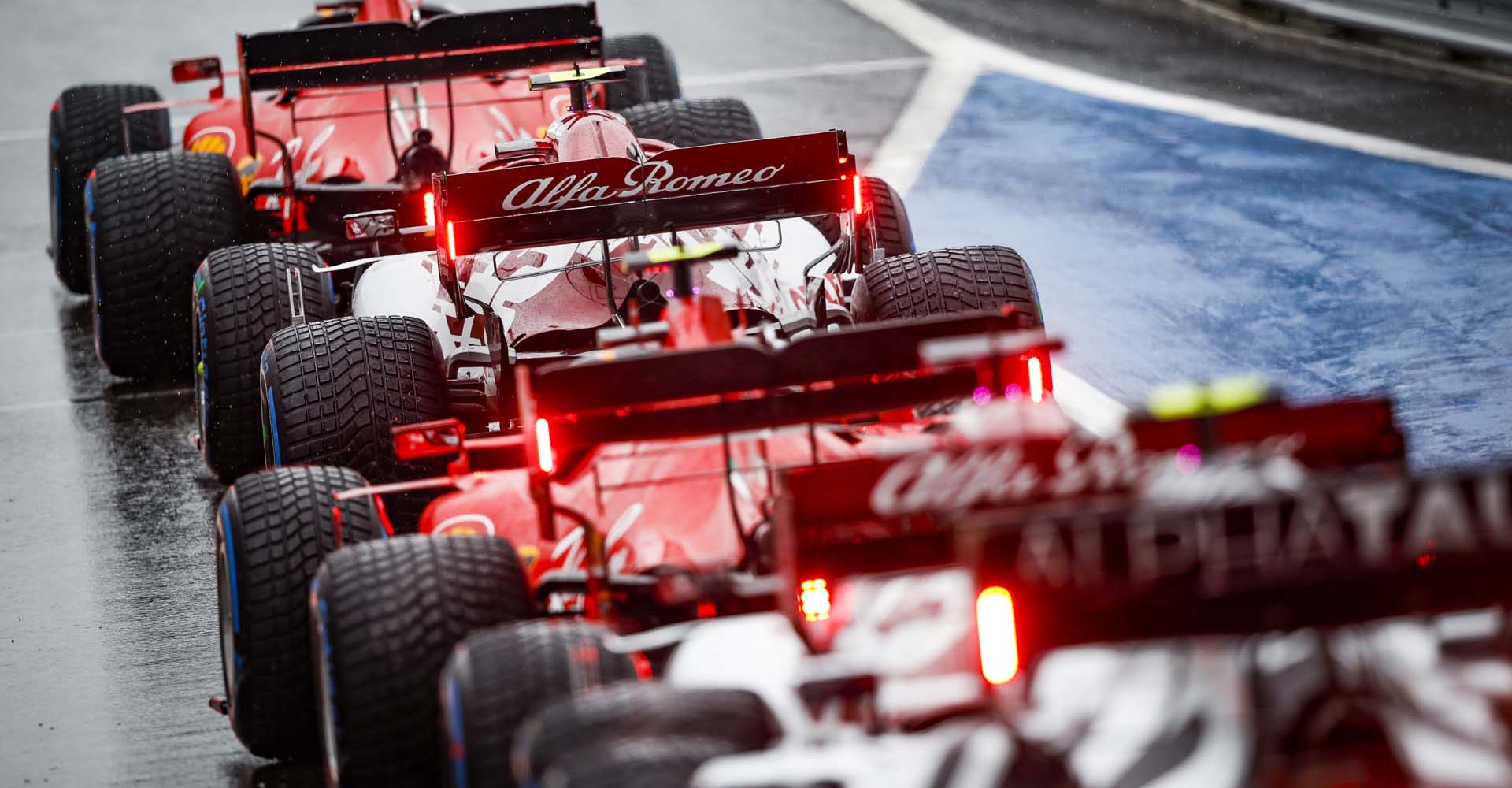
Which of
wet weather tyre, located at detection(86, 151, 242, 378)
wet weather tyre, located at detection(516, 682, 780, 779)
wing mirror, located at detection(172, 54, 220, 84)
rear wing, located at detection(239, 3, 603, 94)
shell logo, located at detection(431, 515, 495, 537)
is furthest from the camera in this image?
wing mirror, located at detection(172, 54, 220, 84)

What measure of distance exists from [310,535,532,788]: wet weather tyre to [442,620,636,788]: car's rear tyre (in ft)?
1.66

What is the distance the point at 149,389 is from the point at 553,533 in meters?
5.54

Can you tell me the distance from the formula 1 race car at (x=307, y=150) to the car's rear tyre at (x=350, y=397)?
1.30 meters

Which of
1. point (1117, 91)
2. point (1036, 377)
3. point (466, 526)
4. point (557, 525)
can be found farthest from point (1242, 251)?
point (466, 526)

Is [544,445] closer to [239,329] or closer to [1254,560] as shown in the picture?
[1254,560]

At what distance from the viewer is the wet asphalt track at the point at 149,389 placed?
723 centimetres

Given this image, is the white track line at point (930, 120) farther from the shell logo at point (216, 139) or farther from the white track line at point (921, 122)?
the shell logo at point (216, 139)

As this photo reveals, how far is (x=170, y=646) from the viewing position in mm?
7789

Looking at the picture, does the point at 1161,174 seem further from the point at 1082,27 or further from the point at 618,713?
the point at 618,713

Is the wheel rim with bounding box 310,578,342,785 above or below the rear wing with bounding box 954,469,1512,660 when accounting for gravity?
below

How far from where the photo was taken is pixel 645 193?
810cm

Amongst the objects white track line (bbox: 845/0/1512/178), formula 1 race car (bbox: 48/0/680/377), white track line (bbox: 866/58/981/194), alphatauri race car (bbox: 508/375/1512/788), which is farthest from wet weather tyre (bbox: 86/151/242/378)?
white track line (bbox: 845/0/1512/178)

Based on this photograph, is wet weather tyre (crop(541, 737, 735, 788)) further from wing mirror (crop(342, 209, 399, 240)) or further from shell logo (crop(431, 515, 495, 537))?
wing mirror (crop(342, 209, 399, 240))

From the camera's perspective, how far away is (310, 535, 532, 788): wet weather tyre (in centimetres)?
568
